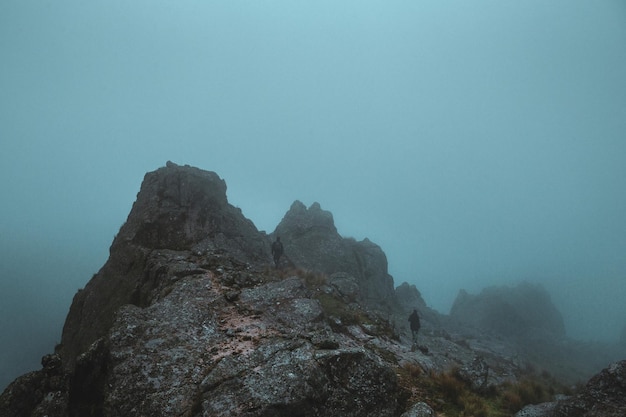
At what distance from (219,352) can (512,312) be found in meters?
88.2

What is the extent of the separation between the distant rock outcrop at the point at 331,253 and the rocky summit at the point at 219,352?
1758 centimetres

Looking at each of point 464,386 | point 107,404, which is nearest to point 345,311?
point 464,386

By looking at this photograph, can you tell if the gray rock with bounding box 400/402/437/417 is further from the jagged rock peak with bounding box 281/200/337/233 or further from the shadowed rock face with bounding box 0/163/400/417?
the jagged rock peak with bounding box 281/200/337/233

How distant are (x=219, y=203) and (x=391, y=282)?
4000 centimetres

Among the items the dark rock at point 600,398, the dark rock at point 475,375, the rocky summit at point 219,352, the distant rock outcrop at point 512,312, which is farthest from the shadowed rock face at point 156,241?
the distant rock outcrop at point 512,312

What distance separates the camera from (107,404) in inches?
404

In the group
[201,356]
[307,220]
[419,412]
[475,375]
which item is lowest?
[419,412]

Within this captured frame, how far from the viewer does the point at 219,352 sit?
12875 mm

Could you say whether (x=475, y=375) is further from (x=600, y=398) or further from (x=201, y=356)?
(x=201, y=356)

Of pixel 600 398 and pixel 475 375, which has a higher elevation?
pixel 475 375

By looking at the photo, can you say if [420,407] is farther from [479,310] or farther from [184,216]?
[479,310]

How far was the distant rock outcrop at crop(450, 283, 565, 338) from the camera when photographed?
77.7m

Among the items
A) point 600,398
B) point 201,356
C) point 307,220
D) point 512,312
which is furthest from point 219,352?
point 512,312

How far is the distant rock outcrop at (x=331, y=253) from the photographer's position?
4759cm
